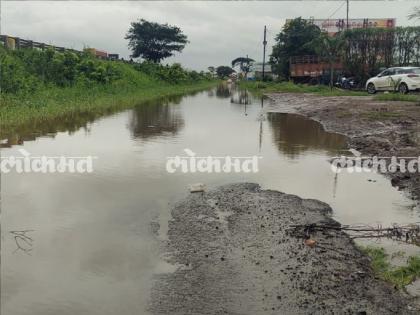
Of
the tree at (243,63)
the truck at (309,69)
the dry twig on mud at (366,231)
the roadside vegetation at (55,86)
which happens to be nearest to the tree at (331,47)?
the truck at (309,69)

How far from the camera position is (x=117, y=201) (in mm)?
5938

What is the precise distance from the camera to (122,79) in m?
33.5

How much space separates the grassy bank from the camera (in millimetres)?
14659

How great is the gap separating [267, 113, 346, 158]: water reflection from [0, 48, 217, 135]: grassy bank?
7012mm

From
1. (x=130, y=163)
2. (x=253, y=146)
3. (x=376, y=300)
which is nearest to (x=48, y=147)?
(x=130, y=163)

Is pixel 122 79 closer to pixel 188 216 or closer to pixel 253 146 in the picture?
pixel 253 146

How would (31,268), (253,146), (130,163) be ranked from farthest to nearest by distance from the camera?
(253,146) < (130,163) < (31,268)

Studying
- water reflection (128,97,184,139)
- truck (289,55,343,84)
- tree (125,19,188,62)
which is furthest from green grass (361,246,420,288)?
tree (125,19,188,62)

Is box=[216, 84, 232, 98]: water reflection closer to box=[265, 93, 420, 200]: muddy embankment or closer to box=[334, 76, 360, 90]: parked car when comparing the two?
box=[334, 76, 360, 90]: parked car

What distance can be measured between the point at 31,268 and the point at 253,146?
716 cm

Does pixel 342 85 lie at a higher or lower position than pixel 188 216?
higher

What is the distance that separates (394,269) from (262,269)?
1219mm

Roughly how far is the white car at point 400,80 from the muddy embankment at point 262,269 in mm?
17974

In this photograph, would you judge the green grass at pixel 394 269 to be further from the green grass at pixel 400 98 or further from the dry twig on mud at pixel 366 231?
the green grass at pixel 400 98
